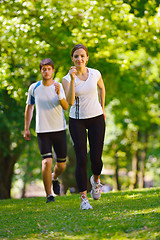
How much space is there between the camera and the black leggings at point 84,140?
20.9 ft

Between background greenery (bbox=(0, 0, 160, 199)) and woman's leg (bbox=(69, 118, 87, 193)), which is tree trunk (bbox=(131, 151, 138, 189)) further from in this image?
woman's leg (bbox=(69, 118, 87, 193))

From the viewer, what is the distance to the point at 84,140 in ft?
21.1

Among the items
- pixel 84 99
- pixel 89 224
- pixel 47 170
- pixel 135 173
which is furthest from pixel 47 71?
pixel 135 173

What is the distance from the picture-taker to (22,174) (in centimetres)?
3441

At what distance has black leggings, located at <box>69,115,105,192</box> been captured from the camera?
251 inches

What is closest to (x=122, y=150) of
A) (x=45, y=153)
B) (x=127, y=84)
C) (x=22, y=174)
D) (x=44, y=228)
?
(x=22, y=174)

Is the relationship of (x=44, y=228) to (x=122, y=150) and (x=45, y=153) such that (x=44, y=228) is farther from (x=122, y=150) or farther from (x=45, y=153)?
(x=122, y=150)

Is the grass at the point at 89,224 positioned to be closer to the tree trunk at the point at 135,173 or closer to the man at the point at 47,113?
the man at the point at 47,113

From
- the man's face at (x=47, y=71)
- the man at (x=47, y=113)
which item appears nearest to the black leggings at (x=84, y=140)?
the man at (x=47, y=113)

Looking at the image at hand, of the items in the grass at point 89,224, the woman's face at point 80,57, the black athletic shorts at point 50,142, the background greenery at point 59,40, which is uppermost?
the background greenery at point 59,40

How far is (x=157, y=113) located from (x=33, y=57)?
14010mm

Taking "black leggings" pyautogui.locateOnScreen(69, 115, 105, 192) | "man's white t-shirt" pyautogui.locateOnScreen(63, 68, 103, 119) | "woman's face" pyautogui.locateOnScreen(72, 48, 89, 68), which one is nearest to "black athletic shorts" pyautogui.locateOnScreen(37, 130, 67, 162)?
"black leggings" pyautogui.locateOnScreen(69, 115, 105, 192)

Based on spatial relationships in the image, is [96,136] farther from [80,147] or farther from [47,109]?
[47,109]

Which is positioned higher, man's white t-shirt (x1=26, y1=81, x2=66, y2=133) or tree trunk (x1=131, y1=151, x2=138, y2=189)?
man's white t-shirt (x1=26, y1=81, x2=66, y2=133)
